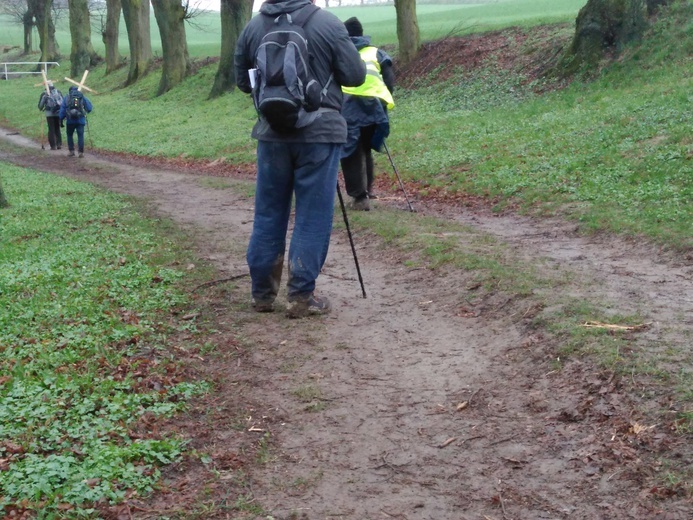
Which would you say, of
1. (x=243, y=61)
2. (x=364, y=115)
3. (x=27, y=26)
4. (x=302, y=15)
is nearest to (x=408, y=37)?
(x=364, y=115)

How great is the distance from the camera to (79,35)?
4534cm

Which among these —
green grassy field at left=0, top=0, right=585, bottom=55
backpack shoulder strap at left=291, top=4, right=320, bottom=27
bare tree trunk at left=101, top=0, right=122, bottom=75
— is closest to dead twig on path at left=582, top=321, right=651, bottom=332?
backpack shoulder strap at left=291, top=4, right=320, bottom=27

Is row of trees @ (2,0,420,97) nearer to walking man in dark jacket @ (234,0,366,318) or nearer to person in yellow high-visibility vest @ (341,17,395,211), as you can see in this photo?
person in yellow high-visibility vest @ (341,17,395,211)

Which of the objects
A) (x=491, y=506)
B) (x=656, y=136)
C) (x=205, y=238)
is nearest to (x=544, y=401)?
(x=491, y=506)

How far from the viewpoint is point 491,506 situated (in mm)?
3723

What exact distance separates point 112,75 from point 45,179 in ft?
92.9

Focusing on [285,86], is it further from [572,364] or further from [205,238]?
[205,238]

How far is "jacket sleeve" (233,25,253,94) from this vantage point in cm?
639

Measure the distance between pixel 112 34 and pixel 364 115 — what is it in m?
36.2

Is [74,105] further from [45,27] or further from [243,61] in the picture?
[45,27]

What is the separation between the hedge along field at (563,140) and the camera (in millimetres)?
9555

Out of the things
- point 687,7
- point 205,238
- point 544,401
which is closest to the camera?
point 544,401

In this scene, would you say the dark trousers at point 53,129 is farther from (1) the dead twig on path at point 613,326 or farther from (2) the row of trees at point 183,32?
(1) the dead twig on path at point 613,326

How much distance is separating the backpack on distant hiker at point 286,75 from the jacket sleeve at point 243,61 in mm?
287
